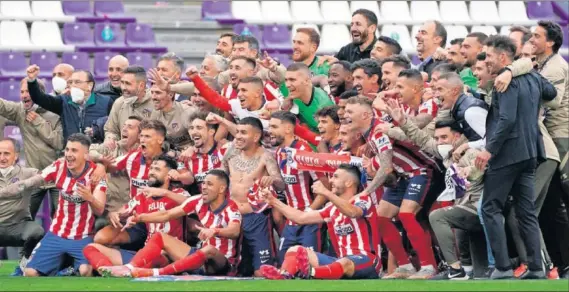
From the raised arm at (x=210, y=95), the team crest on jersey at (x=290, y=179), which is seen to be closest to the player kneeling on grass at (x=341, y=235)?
the team crest on jersey at (x=290, y=179)

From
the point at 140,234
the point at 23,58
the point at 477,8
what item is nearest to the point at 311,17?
the point at 477,8

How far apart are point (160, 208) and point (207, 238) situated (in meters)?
0.76

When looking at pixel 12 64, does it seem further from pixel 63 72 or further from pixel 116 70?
pixel 116 70

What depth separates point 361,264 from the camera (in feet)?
35.8

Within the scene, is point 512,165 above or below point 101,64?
below

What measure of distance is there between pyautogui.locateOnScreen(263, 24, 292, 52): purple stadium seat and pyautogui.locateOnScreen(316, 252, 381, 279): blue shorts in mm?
9520

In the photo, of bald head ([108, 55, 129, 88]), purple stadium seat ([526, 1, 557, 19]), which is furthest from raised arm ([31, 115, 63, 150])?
purple stadium seat ([526, 1, 557, 19])

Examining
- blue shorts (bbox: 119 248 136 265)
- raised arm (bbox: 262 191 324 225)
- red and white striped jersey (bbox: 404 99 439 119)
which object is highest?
red and white striped jersey (bbox: 404 99 439 119)

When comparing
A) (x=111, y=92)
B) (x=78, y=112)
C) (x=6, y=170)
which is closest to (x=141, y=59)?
(x=111, y=92)

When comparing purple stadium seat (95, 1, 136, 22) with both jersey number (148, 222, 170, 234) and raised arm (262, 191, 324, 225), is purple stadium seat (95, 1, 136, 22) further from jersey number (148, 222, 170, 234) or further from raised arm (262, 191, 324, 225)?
raised arm (262, 191, 324, 225)

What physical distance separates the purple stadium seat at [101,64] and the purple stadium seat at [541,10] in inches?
292

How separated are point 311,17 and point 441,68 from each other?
33.9 ft

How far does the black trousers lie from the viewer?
10336 millimetres

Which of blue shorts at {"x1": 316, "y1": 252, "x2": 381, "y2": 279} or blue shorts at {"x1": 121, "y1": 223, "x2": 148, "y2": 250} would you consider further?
blue shorts at {"x1": 121, "y1": 223, "x2": 148, "y2": 250}
